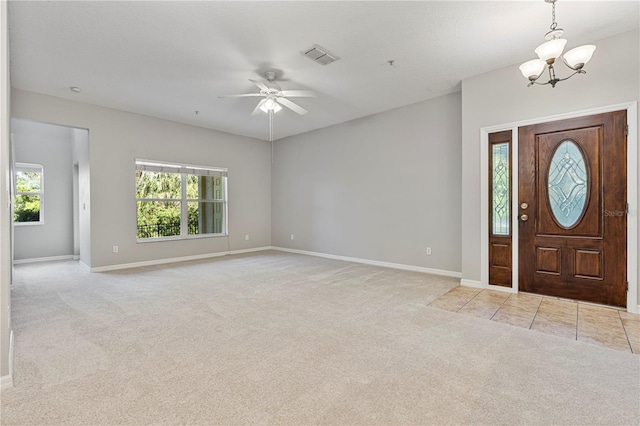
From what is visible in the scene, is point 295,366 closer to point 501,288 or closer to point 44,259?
point 501,288

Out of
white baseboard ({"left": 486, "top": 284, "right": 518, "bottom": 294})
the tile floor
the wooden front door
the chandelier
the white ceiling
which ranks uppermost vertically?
the white ceiling

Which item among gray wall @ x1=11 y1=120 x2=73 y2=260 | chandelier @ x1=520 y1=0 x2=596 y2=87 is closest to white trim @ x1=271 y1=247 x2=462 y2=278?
chandelier @ x1=520 y1=0 x2=596 y2=87

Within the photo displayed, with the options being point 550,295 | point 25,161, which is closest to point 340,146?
point 550,295

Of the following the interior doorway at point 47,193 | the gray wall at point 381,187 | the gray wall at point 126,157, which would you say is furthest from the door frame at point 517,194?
the interior doorway at point 47,193

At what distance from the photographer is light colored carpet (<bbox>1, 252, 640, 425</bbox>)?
1601 millimetres

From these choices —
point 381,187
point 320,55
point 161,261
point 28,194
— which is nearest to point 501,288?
point 381,187

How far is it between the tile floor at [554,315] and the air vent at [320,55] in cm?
308

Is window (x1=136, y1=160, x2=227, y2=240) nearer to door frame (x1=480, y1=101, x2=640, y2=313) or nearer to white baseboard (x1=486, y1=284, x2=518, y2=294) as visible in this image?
door frame (x1=480, y1=101, x2=640, y2=313)

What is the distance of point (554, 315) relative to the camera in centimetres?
302

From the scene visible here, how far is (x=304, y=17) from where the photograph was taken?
9.14ft

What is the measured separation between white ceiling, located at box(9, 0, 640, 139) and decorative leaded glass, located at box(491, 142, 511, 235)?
3.55 ft

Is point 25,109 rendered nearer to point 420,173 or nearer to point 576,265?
point 420,173

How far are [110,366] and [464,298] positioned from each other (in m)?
3.56

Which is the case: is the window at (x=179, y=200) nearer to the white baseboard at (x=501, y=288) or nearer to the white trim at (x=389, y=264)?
the white trim at (x=389, y=264)
